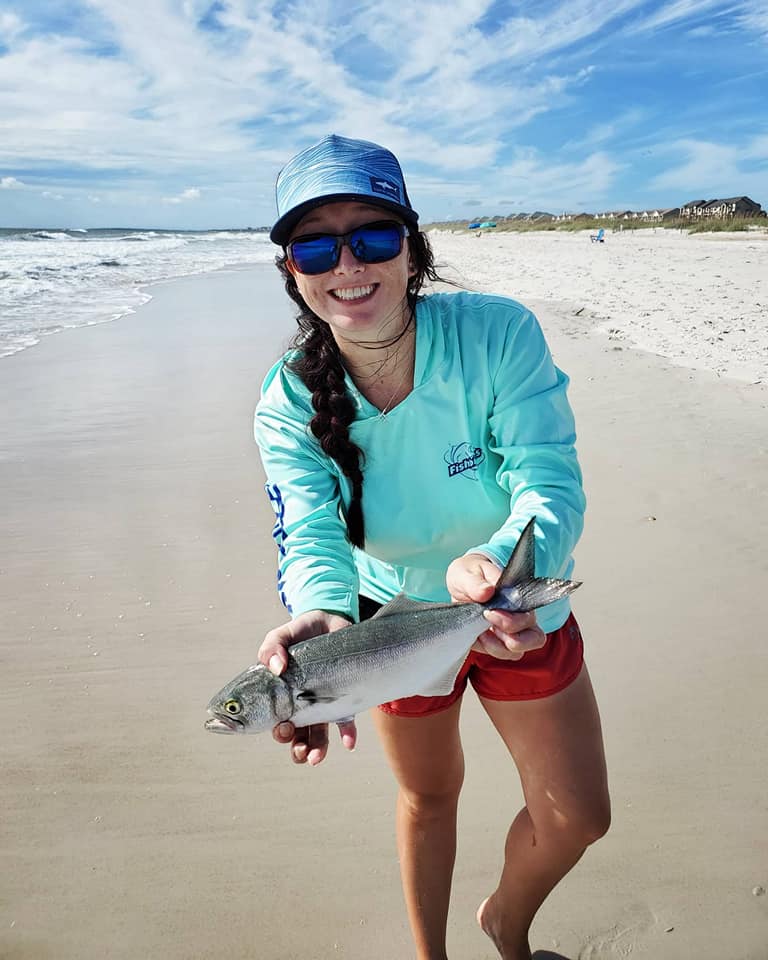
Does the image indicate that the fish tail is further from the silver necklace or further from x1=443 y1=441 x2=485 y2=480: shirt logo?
the silver necklace

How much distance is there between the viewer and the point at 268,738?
3818 mm

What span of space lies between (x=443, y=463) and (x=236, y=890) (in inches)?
83.8

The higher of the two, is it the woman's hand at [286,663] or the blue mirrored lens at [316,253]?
the blue mirrored lens at [316,253]

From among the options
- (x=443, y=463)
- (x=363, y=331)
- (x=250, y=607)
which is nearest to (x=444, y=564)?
(x=443, y=463)

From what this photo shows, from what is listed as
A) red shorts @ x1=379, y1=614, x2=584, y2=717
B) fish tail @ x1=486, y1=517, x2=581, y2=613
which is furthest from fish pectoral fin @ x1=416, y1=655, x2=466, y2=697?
fish tail @ x1=486, y1=517, x2=581, y2=613

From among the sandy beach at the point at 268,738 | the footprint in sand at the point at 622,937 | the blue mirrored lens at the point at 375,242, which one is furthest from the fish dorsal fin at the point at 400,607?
the footprint in sand at the point at 622,937

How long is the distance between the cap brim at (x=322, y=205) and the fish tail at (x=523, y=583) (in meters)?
1.12

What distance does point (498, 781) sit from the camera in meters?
3.50

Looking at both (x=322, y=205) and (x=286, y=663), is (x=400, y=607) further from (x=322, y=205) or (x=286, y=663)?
(x=322, y=205)

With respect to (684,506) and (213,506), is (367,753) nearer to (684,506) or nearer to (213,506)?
(213,506)

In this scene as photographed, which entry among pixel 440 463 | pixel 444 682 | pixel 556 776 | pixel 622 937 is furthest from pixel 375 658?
pixel 622 937

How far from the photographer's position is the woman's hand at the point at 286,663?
6.50 ft

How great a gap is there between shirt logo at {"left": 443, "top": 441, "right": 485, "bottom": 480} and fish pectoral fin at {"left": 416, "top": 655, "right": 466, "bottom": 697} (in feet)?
2.02

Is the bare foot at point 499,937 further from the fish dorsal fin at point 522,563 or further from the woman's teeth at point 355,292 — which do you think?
the woman's teeth at point 355,292
